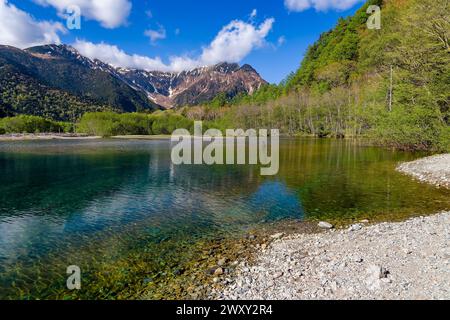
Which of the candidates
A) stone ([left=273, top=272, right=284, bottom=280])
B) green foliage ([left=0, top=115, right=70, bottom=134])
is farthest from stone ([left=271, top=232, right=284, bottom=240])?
green foliage ([left=0, top=115, right=70, bottom=134])

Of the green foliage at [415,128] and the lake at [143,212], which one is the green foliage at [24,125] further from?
the green foliage at [415,128]

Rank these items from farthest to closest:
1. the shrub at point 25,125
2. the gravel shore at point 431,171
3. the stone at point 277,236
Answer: the shrub at point 25,125 → the gravel shore at point 431,171 → the stone at point 277,236

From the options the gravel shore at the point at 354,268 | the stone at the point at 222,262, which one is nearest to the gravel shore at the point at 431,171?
the gravel shore at the point at 354,268

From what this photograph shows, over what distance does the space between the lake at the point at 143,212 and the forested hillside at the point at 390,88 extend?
45.2ft

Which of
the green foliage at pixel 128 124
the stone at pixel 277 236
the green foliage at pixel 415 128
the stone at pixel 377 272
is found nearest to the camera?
the stone at pixel 377 272

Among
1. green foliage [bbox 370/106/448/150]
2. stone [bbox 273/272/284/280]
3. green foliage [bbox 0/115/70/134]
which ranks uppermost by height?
green foliage [bbox 0/115/70/134]

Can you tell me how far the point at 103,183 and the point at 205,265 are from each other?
62.2 feet

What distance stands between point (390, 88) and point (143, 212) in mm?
44799

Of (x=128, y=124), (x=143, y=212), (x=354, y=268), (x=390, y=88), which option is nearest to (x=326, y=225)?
(x=354, y=268)

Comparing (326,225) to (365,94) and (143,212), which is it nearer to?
(143,212)

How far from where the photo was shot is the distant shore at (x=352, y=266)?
24.2 ft

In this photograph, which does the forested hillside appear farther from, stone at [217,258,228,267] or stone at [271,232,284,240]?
stone at [217,258,228,267]

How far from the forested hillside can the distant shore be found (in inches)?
1249

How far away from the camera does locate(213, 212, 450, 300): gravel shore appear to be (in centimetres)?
738
